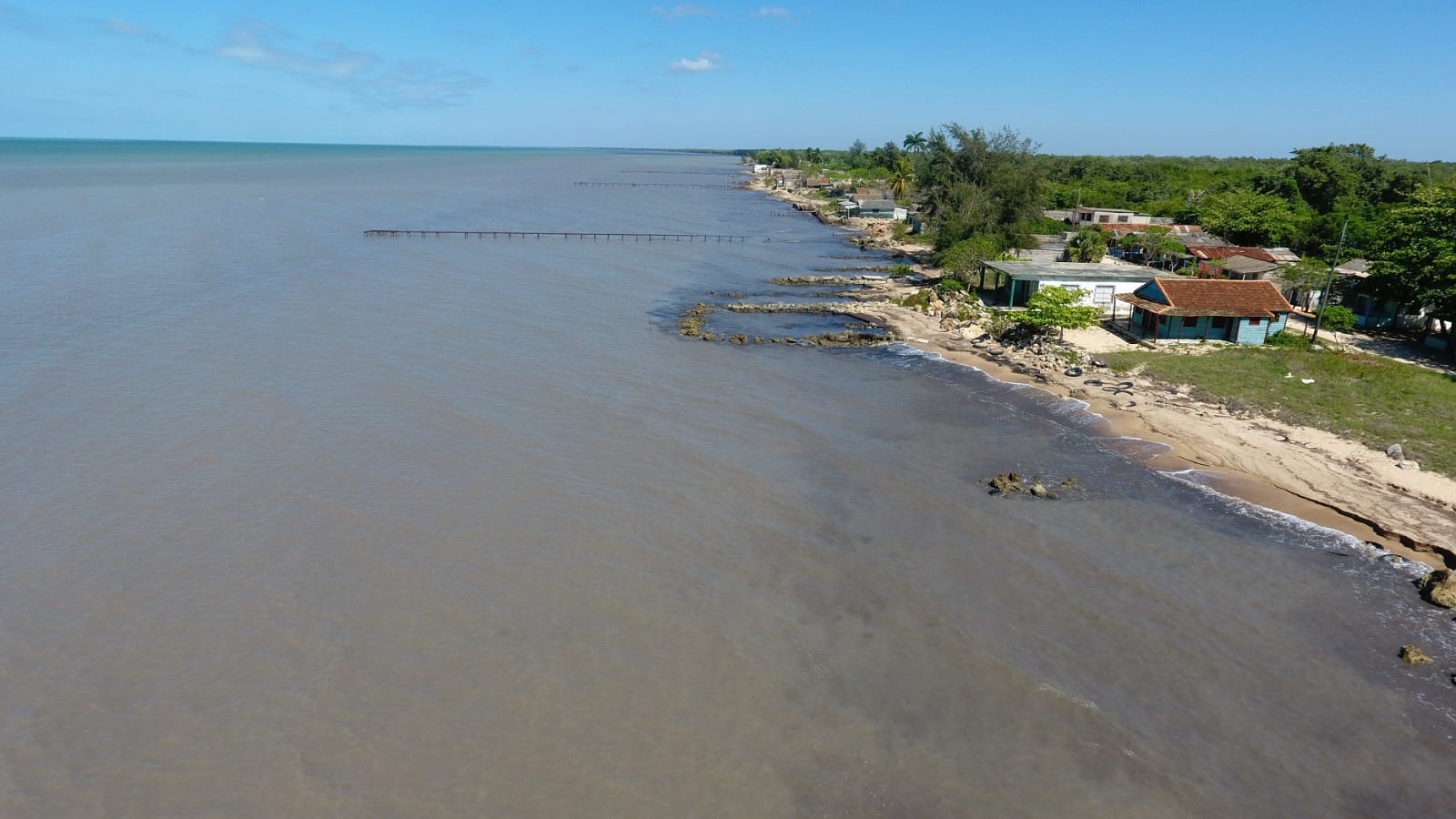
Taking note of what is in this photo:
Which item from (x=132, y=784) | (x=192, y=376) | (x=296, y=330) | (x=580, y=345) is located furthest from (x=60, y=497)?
(x=580, y=345)

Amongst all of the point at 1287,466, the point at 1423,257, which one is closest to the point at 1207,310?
the point at 1423,257

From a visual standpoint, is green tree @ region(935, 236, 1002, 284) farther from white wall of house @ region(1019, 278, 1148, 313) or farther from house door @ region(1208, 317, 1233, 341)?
house door @ region(1208, 317, 1233, 341)

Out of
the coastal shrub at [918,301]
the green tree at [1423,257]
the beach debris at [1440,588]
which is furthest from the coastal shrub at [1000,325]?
the beach debris at [1440,588]

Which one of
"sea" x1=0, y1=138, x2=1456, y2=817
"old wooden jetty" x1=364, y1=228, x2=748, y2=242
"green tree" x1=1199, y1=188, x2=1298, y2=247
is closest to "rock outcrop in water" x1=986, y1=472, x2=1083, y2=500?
"sea" x1=0, y1=138, x2=1456, y2=817

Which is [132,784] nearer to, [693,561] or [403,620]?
[403,620]

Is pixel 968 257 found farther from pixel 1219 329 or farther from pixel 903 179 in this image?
pixel 903 179

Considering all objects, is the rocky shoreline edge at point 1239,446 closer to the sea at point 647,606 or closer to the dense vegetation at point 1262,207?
the sea at point 647,606
